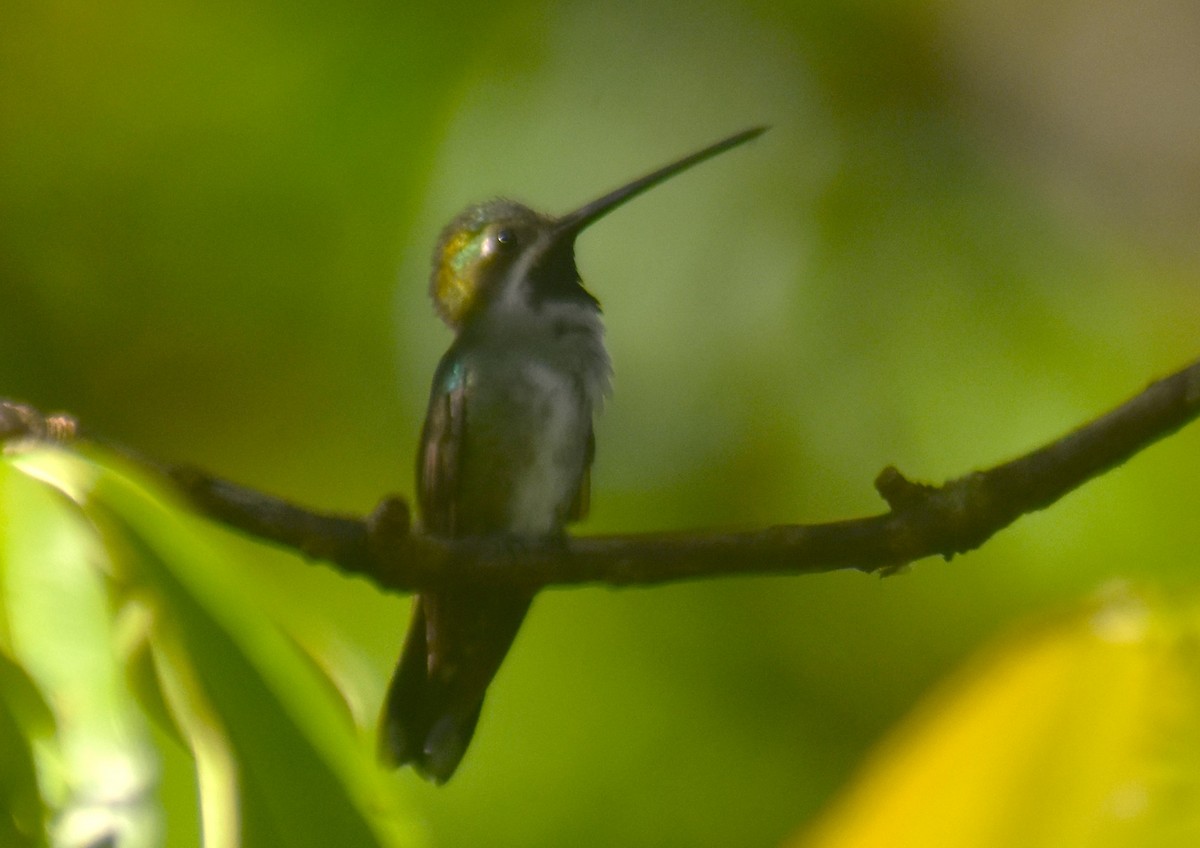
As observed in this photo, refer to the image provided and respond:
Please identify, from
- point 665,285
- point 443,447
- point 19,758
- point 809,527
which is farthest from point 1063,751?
point 665,285

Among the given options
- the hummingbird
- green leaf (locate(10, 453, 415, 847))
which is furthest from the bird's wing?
green leaf (locate(10, 453, 415, 847))

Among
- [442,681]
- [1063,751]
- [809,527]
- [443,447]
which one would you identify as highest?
[809,527]

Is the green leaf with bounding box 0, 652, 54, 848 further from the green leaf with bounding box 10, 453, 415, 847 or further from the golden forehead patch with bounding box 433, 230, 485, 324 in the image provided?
the golden forehead patch with bounding box 433, 230, 485, 324

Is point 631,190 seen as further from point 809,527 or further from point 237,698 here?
point 237,698

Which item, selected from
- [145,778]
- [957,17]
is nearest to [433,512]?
[145,778]

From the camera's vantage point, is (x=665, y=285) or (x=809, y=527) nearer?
(x=809, y=527)

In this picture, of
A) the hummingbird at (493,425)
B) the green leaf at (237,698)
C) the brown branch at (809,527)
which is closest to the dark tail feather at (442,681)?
the hummingbird at (493,425)

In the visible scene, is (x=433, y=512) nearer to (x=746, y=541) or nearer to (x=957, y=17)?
(x=746, y=541)
